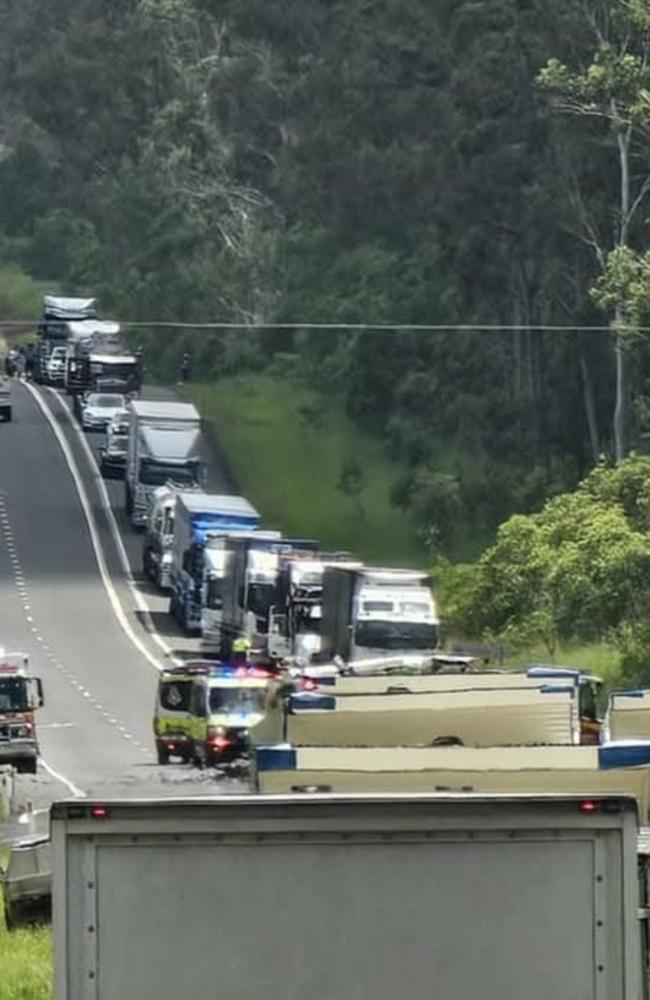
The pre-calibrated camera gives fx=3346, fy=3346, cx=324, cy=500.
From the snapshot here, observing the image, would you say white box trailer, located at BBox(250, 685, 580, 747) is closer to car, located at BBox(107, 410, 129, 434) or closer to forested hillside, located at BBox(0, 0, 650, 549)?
forested hillside, located at BBox(0, 0, 650, 549)

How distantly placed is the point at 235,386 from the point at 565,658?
124ft

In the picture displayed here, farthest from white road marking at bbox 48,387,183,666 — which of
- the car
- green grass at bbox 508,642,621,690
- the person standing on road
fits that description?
green grass at bbox 508,642,621,690

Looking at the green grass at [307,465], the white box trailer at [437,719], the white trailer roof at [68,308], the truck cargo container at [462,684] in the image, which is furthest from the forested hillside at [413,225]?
the white box trailer at [437,719]

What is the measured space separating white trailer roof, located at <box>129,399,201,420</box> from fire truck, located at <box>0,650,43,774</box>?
91.6 feet

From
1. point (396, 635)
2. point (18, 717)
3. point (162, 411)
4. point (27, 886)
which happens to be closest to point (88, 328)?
point (162, 411)

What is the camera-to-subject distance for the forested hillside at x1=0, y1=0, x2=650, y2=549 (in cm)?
7550

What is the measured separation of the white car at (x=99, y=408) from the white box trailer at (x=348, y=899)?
7881 cm

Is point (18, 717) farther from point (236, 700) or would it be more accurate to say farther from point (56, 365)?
point (56, 365)


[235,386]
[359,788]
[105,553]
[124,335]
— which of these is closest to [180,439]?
[105,553]

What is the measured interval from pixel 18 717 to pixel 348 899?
3574 centimetres

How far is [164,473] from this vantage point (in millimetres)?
73500

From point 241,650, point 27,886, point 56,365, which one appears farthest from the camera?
point 56,365

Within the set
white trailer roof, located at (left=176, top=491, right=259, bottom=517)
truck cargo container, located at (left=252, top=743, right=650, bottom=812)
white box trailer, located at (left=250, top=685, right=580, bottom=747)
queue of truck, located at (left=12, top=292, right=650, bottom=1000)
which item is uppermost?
queue of truck, located at (left=12, top=292, right=650, bottom=1000)

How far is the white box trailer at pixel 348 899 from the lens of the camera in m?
9.23
